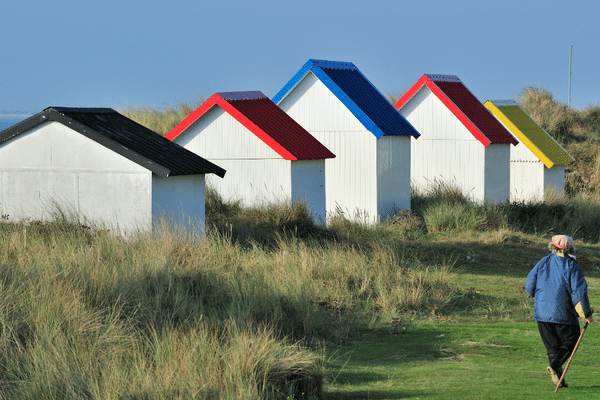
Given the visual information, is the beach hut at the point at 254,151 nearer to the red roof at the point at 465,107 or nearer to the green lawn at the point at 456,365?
the red roof at the point at 465,107

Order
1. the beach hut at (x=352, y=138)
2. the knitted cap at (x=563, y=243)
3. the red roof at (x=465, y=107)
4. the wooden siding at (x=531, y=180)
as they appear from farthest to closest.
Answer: the wooden siding at (x=531, y=180)
the red roof at (x=465, y=107)
the beach hut at (x=352, y=138)
the knitted cap at (x=563, y=243)

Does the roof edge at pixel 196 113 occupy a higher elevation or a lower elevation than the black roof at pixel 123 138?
higher

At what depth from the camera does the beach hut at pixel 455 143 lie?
23797 mm

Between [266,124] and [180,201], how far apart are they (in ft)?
18.0

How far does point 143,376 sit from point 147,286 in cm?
295

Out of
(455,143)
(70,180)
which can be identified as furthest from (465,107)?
(70,180)

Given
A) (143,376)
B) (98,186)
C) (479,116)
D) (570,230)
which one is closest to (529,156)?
(479,116)

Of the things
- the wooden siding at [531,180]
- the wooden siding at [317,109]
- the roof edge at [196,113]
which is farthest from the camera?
the wooden siding at [531,180]

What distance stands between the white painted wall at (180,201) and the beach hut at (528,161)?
16.0 m

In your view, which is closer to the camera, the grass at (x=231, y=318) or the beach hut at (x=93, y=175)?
the grass at (x=231, y=318)

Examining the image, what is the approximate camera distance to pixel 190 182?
13312 mm

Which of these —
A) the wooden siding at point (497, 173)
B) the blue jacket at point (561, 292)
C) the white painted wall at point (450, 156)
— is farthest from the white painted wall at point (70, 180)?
the wooden siding at point (497, 173)

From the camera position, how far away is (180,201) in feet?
42.7

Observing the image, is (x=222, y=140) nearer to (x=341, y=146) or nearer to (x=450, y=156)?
(x=341, y=146)
